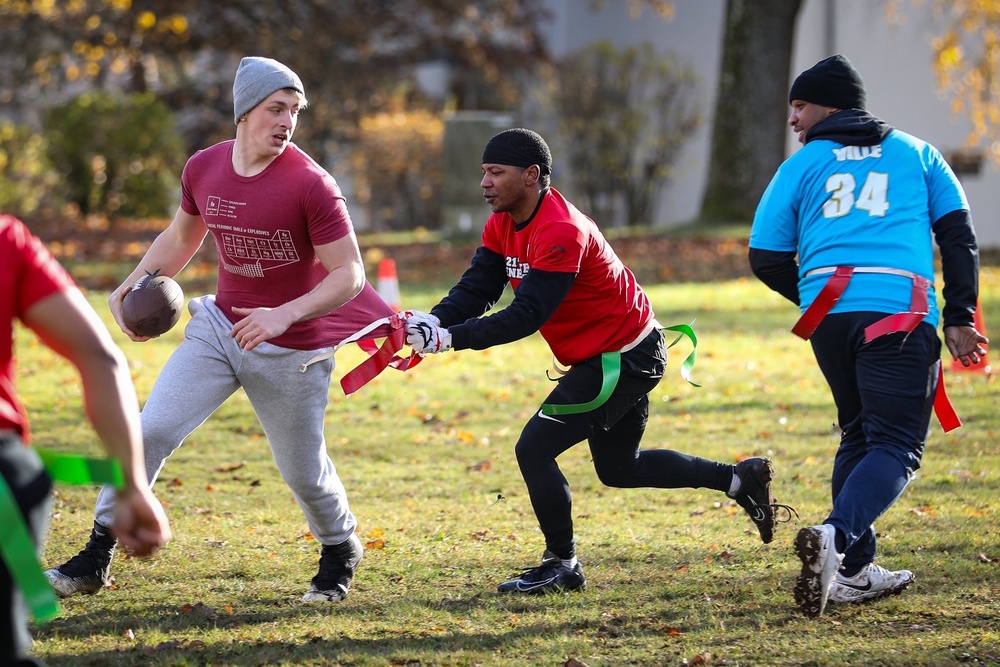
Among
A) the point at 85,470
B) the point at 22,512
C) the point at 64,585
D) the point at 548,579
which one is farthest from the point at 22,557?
the point at 548,579

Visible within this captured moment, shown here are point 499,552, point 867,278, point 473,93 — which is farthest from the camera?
point 473,93

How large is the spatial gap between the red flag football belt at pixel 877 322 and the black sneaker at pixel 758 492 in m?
0.88

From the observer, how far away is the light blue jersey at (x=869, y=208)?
Answer: 4.66m

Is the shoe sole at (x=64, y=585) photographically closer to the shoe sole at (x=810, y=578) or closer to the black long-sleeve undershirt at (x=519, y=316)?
the black long-sleeve undershirt at (x=519, y=316)

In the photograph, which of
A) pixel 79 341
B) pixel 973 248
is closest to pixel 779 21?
pixel 973 248

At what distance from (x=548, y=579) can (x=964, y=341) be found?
1881 millimetres

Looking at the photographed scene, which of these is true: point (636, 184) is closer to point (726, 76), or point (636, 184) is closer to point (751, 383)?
point (726, 76)

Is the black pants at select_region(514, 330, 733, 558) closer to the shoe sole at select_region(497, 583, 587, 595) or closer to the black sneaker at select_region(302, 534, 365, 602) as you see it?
the shoe sole at select_region(497, 583, 587, 595)

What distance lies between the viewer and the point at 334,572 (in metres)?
5.15

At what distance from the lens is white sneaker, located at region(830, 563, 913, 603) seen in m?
4.82

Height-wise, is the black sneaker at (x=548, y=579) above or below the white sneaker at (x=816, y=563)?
below

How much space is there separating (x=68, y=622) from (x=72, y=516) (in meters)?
1.76

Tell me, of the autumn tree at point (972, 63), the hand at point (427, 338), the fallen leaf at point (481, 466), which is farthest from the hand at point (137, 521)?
the autumn tree at point (972, 63)

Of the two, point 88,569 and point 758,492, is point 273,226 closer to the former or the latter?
point 88,569
